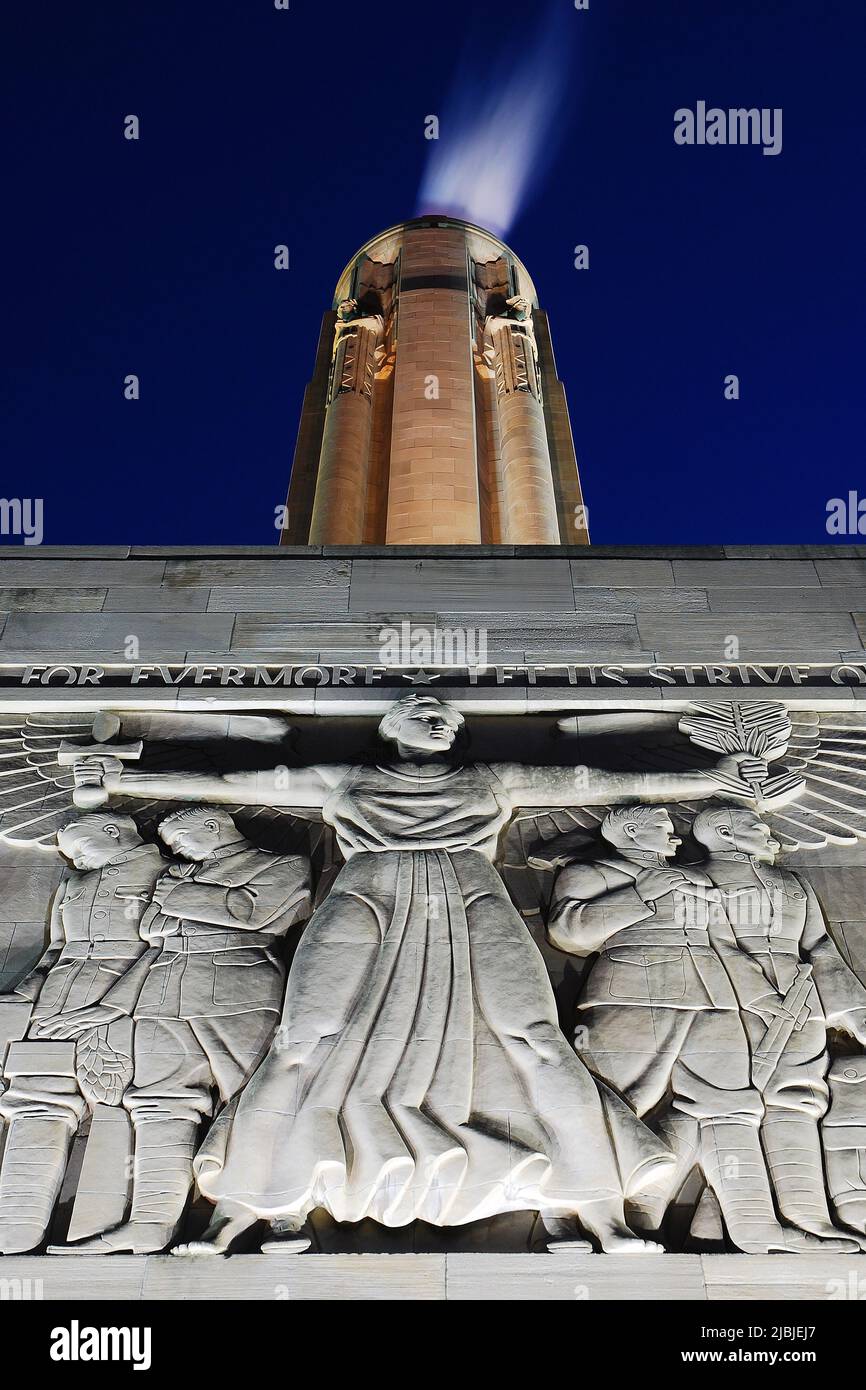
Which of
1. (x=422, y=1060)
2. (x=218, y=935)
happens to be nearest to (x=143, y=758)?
(x=218, y=935)

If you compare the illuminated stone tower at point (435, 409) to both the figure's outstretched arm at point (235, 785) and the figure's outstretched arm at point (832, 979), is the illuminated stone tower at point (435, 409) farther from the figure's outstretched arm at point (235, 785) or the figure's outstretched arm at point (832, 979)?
the figure's outstretched arm at point (832, 979)

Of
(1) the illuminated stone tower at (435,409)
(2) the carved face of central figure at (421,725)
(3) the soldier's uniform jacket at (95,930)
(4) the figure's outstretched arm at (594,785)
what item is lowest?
(3) the soldier's uniform jacket at (95,930)

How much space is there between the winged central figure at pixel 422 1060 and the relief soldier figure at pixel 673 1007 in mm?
267

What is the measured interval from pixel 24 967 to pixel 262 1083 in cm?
205

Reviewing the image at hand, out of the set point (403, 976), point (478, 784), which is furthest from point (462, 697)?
point (403, 976)

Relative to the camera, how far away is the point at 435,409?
2895cm

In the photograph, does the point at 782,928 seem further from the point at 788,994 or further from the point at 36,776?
the point at 36,776

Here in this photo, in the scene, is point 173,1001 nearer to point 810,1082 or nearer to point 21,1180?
point 21,1180

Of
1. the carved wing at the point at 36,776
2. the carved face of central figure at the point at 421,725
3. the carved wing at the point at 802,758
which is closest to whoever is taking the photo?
the carved wing at the point at 36,776

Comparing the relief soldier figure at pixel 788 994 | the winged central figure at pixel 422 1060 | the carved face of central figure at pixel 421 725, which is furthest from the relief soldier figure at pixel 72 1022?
the relief soldier figure at pixel 788 994

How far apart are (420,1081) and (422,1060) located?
14 centimetres

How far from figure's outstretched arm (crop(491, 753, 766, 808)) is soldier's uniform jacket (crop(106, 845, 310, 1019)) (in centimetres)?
173

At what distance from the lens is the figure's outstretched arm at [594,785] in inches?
401
